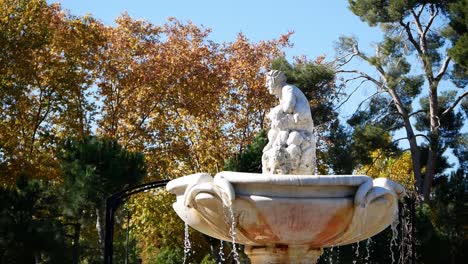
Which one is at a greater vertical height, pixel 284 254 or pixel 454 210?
pixel 454 210

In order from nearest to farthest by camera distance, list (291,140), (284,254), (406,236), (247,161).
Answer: (284,254)
(291,140)
(406,236)
(247,161)

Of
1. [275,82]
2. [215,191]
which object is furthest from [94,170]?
[215,191]

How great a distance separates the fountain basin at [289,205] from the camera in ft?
26.7

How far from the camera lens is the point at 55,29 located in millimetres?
24375

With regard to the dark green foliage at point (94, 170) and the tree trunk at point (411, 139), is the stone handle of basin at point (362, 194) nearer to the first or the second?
the dark green foliage at point (94, 170)

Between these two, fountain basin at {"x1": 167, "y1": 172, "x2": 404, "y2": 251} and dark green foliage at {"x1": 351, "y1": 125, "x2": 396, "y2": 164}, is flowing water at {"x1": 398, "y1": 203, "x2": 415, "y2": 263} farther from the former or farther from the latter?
dark green foliage at {"x1": 351, "y1": 125, "x2": 396, "y2": 164}

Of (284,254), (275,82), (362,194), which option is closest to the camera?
(362,194)

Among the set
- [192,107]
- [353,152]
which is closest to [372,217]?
[353,152]

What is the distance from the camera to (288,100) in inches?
379

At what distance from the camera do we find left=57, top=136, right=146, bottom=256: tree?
53.7 ft

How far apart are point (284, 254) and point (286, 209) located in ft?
2.85

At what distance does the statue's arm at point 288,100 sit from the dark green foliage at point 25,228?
7.88 metres

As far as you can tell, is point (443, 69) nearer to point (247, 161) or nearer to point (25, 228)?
point (247, 161)

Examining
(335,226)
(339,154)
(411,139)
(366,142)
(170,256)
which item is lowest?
(335,226)
